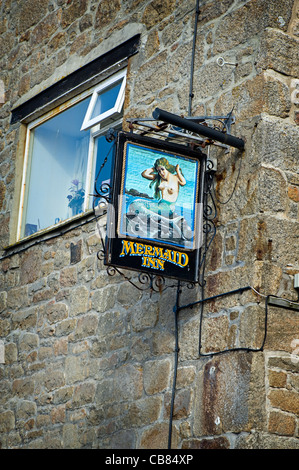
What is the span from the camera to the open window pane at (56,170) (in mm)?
8805

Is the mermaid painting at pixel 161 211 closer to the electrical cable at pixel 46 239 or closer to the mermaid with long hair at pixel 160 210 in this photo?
the mermaid with long hair at pixel 160 210

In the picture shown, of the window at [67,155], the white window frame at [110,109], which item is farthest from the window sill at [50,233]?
the white window frame at [110,109]

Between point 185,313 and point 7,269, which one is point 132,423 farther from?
point 7,269

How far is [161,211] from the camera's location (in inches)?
256

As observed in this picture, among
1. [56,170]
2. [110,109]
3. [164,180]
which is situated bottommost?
[164,180]

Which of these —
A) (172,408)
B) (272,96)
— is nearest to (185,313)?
(172,408)

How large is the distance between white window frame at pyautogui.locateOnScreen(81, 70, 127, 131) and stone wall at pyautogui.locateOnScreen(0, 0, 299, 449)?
0.15m

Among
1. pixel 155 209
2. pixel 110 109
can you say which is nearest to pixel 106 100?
pixel 110 109

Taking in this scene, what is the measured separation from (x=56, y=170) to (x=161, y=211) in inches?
114

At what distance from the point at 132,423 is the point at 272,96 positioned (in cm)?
279

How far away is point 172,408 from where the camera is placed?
6.64m

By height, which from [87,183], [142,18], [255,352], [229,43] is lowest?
[255,352]

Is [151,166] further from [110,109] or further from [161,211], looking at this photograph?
[110,109]

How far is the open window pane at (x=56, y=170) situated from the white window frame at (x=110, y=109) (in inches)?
12.1
